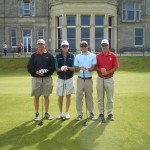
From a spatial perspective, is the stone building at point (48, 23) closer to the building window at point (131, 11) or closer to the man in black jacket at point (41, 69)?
the building window at point (131, 11)

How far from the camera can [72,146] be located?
270 inches

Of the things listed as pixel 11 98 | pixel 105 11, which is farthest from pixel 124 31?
pixel 11 98

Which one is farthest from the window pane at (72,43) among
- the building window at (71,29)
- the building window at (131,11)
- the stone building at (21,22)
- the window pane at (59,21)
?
the building window at (131,11)

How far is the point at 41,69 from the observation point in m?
9.05

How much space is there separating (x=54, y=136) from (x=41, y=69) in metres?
2.10

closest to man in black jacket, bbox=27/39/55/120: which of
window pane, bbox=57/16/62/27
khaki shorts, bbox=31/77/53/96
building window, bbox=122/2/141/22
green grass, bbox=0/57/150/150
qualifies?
khaki shorts, bbox=31/77/53/96

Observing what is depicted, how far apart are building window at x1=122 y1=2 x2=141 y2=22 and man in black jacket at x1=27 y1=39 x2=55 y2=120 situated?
107 feet

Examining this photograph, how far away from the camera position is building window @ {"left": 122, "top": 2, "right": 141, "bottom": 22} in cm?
4050

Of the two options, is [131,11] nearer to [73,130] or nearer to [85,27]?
[85,27]

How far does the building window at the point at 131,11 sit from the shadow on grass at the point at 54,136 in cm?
3301

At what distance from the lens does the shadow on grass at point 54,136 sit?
6.94 meters

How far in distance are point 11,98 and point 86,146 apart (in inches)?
240

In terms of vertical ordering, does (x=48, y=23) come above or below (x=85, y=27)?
above

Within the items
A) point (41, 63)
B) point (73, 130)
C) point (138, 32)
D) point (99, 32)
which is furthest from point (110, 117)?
point (138, 32)
